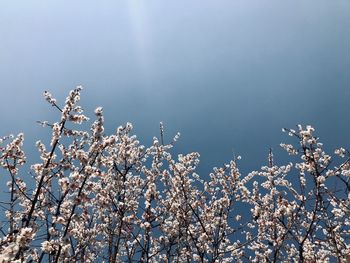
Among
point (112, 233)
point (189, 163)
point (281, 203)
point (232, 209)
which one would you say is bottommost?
point (112, 233)

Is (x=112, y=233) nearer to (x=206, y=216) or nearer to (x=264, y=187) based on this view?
(x=206, y=216)

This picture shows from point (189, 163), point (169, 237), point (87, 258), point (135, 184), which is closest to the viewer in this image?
point (169, 237)

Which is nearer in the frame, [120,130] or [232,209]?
[232,209]

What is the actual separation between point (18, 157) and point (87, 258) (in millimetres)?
4757

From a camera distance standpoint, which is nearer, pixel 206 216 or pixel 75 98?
pixel 75 98

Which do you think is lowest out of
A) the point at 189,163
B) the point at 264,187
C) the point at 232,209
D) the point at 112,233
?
the point at 112,233

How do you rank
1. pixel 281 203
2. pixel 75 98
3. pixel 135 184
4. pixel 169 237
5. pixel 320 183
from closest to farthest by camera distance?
pixel 75 98 < pixel 320 183 < pixel 281 203 < pixel 169 237 < pixel 135 184

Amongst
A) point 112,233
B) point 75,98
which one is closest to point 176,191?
point 112,233

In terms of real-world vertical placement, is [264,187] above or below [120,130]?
below

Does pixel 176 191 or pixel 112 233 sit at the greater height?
pixel 176 191

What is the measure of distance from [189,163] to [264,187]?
9.31 feet

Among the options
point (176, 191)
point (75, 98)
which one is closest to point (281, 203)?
point (176, 191)

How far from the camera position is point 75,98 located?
661cm

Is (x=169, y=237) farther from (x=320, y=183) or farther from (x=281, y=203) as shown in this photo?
(x=320, y=183)
